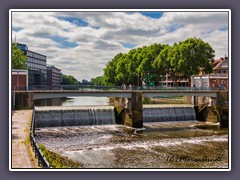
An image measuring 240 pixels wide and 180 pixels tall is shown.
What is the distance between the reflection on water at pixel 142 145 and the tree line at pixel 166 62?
20.7 metres

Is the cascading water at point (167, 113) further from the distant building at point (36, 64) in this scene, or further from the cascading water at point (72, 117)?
the distant building at point (36, 64)

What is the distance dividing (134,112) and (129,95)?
2.63 m

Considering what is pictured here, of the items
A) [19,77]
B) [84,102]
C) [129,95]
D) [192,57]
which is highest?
[192,57]

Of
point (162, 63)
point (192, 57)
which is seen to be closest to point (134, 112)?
point (192, 57)

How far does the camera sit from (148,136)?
3062cm

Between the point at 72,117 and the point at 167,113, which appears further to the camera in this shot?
the point at 167,113

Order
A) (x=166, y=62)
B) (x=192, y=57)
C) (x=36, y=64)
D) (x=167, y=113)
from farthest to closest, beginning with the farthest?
(x=36, y=64) → (x=166, y=62) → (x=192, y=57) → (x=167, y=113)

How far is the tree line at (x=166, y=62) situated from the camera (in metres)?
55.9

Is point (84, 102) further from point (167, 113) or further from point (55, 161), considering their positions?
point (55, 161)

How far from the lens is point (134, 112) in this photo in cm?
3719
